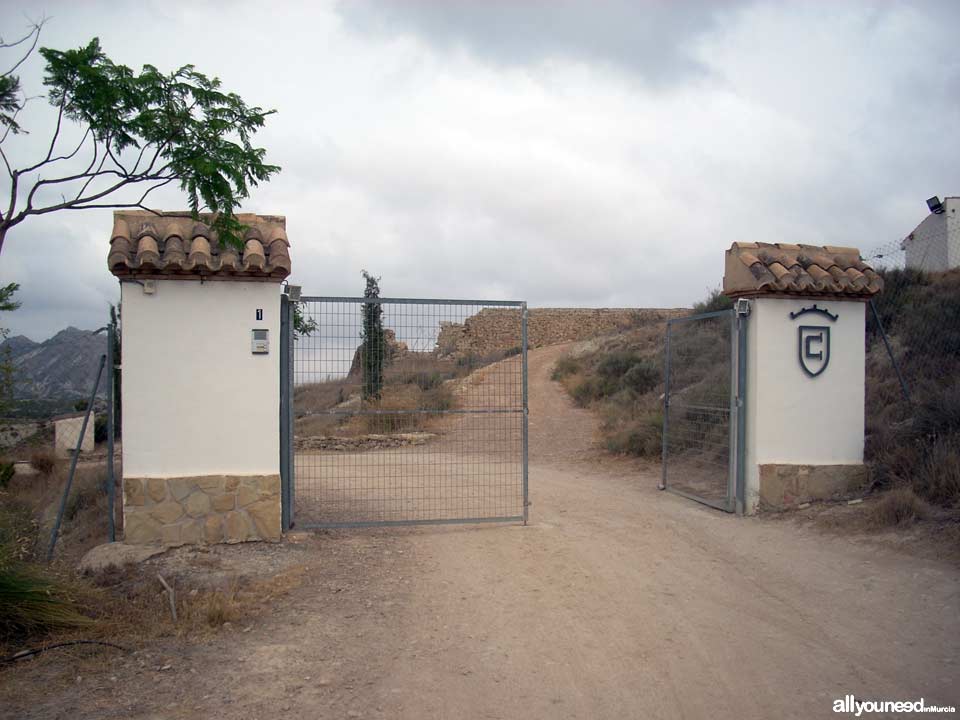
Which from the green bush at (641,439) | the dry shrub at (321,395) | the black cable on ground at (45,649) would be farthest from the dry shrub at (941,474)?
the black cable on ground at (45,649)

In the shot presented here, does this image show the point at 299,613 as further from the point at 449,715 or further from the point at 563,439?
the point at 563,439

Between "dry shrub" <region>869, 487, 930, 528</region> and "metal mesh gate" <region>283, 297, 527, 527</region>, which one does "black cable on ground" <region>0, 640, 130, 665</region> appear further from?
"dry shrub" <region>869, 487, 930, 528</region>

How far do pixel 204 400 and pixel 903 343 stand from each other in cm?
1206

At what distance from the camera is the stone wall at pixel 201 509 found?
25.1 ft

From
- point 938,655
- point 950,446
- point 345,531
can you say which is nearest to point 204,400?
point 345,531

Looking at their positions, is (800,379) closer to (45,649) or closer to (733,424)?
(733,424)

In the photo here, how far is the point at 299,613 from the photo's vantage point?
243 inches

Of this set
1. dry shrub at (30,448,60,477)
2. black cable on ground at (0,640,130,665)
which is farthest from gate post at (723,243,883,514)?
dry shrub at (30,448,60,477)

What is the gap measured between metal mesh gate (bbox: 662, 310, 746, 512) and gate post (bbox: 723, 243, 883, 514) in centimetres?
10

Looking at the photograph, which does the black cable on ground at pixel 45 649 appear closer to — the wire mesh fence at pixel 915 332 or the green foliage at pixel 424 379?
the green foliage at pixel 424 379

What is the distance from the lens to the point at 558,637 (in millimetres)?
5559

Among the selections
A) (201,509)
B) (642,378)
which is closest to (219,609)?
(201,509)

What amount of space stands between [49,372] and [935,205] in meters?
24.5

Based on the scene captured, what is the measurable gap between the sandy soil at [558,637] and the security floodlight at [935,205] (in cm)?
1716
